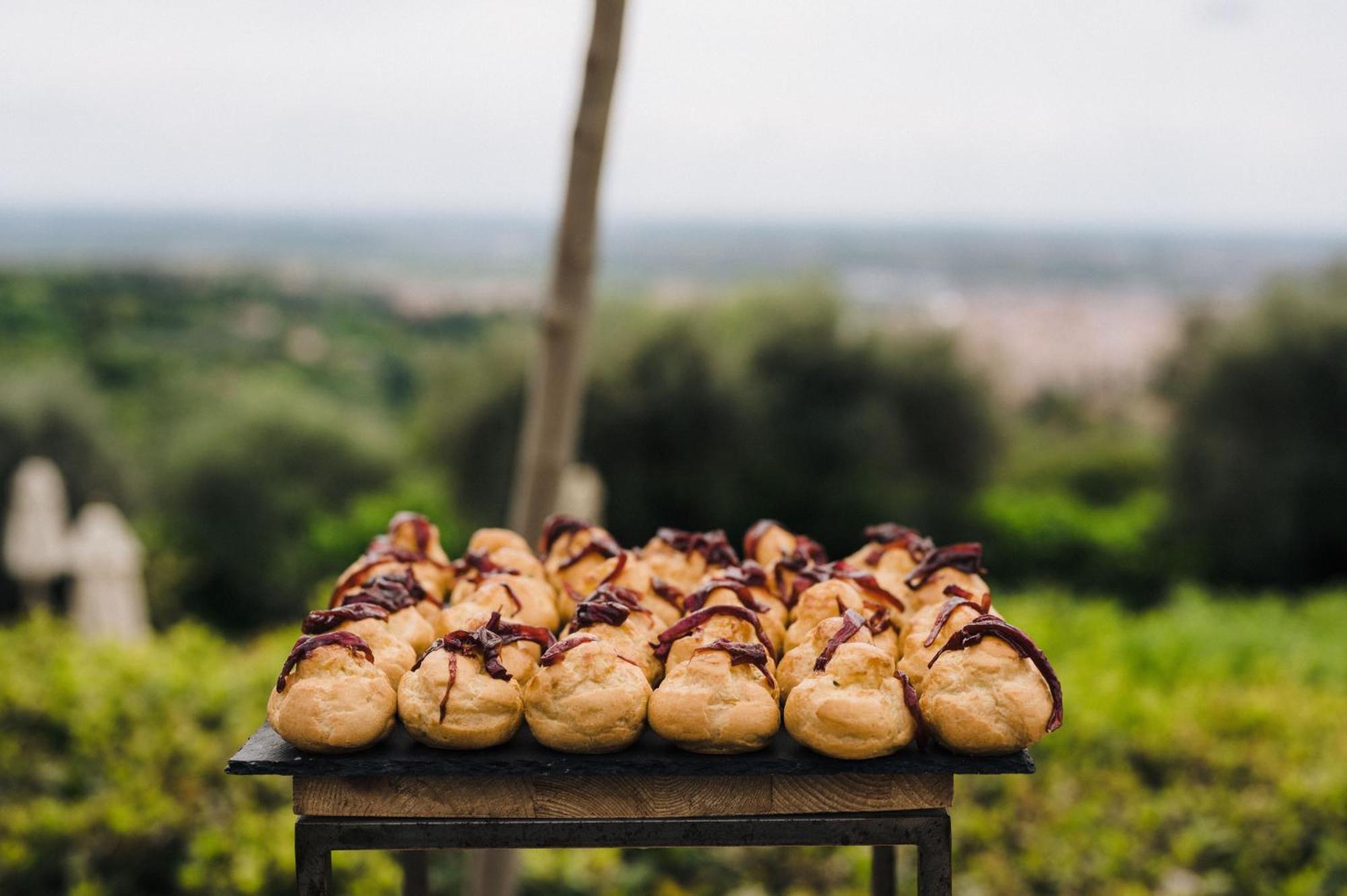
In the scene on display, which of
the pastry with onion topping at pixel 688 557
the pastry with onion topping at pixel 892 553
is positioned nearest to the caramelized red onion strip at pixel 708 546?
the pastry with onion topping at pixel 688 557

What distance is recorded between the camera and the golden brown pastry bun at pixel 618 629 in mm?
1640

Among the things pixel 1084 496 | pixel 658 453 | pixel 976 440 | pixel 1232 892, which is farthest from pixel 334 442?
pixel 1232 892

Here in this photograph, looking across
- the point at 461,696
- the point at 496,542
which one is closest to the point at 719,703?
the point at 461,696

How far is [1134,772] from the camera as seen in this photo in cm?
406

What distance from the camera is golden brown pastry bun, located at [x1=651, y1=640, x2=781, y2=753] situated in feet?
4.84

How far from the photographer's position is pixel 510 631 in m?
1.65

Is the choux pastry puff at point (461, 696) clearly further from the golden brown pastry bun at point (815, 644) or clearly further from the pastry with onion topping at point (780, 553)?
the pastry with onion topping at point (780, 553)

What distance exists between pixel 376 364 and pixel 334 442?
3.89 meters

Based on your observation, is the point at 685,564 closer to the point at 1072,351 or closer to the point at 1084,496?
the point at 1084,496

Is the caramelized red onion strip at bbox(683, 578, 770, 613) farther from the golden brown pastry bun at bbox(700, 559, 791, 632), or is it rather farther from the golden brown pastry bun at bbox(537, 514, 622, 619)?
the golden brown pastry bun at bbox(537, 514, 622, 619)

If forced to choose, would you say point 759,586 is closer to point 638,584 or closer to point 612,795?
point 638,584

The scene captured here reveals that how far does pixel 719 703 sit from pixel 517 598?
0.45 m

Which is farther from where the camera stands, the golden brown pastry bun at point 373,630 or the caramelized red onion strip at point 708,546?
the caramelized red onion strip at point 708,546

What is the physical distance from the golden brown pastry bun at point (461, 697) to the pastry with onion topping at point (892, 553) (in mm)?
721
